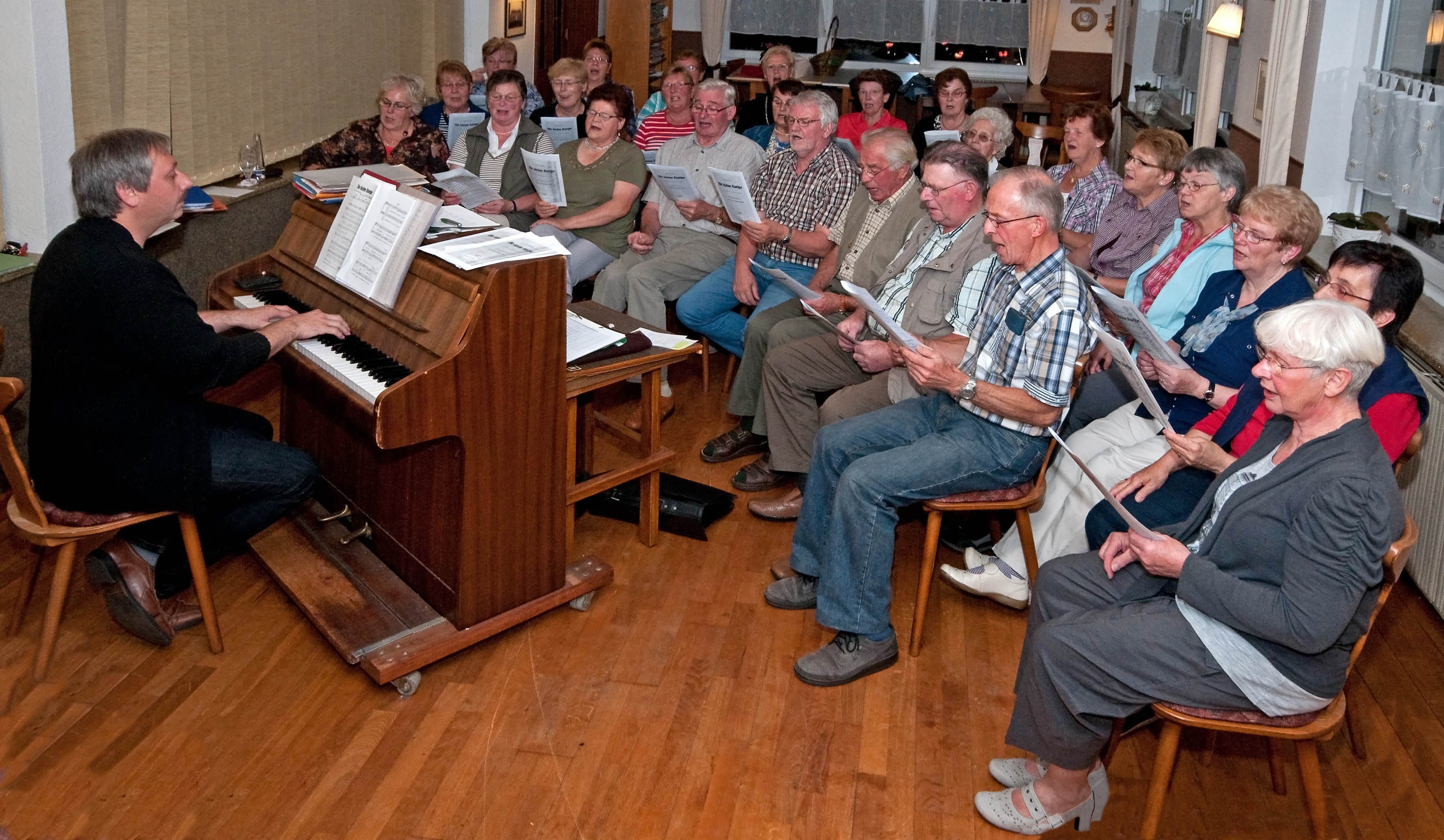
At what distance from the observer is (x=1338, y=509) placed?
196cm

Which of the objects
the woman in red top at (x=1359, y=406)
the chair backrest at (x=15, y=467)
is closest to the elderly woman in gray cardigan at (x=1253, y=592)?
the woman in red top at (x=1359, y=406)

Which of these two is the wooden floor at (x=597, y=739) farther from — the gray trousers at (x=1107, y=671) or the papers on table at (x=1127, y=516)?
the papers on table at (x=1127, y=516)

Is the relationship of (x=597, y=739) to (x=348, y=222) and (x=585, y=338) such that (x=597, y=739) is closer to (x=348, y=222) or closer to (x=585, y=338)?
(x=585, y=338)

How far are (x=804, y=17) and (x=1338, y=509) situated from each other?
10.3 meters

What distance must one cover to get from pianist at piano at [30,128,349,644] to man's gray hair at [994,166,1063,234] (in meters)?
1.89

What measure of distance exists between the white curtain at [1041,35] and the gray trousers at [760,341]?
782 cm

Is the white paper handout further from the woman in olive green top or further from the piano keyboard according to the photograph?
the piano keyboard

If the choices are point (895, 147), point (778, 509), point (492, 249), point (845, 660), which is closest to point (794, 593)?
point (845, 660)

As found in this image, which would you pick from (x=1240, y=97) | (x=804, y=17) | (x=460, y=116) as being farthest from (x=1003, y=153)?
(x=804, y=17)

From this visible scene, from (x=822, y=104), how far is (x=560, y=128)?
1691 mm

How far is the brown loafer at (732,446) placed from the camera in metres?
A: 4.29

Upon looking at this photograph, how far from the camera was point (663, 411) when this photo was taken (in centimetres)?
464

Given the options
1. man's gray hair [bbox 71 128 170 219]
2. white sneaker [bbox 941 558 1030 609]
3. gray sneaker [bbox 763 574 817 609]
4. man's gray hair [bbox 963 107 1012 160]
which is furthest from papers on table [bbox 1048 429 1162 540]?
man's gray hair [bbox 963 107 1012 160]

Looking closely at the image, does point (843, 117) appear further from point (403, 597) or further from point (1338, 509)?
point (1338, 509)
